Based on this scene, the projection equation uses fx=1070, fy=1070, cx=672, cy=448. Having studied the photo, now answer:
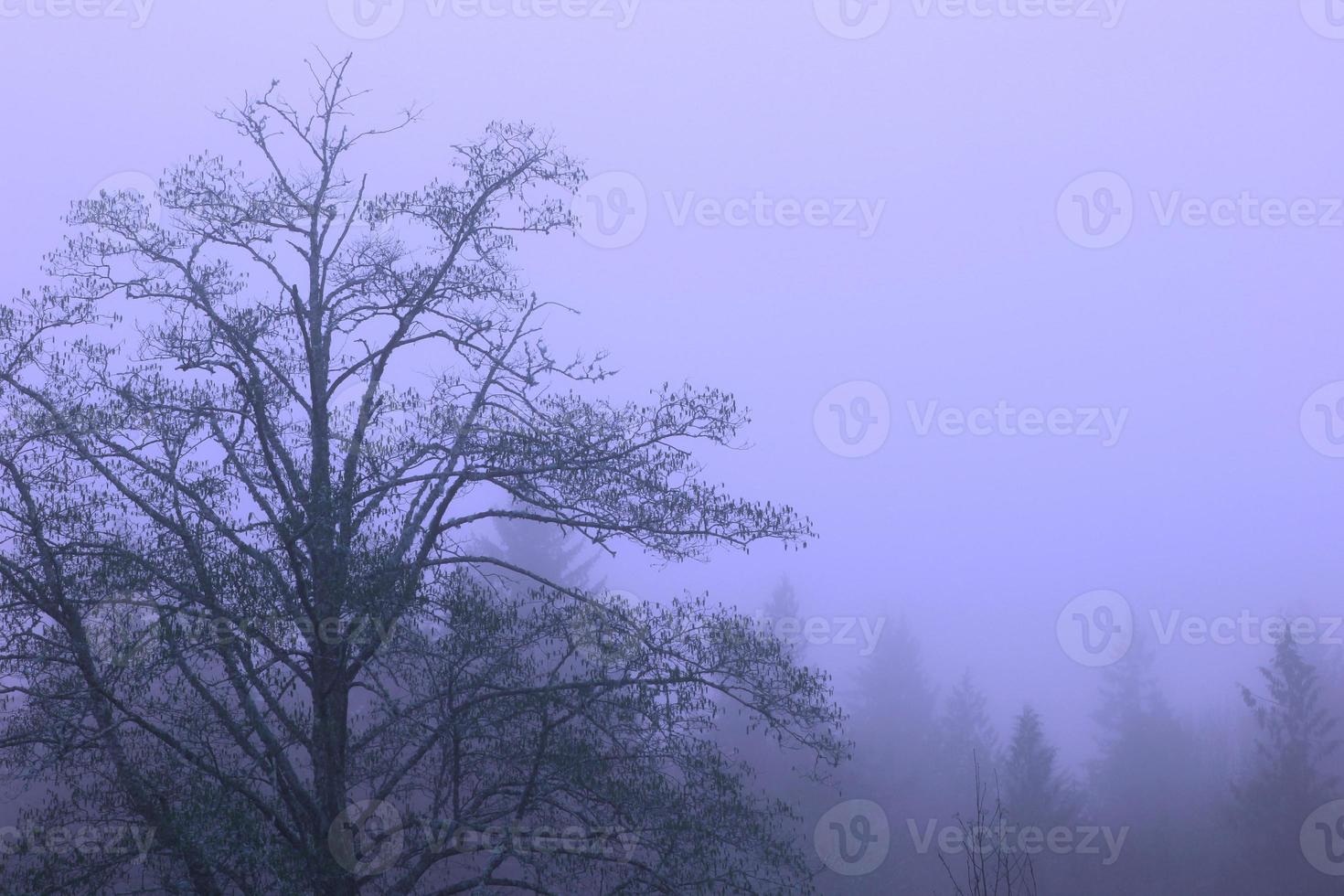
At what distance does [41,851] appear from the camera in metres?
7.79

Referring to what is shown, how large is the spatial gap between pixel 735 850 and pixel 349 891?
3017 mm

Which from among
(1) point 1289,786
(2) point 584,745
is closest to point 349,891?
(2) point 584,745

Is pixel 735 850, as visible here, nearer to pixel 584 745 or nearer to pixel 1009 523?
pixel 584 745
